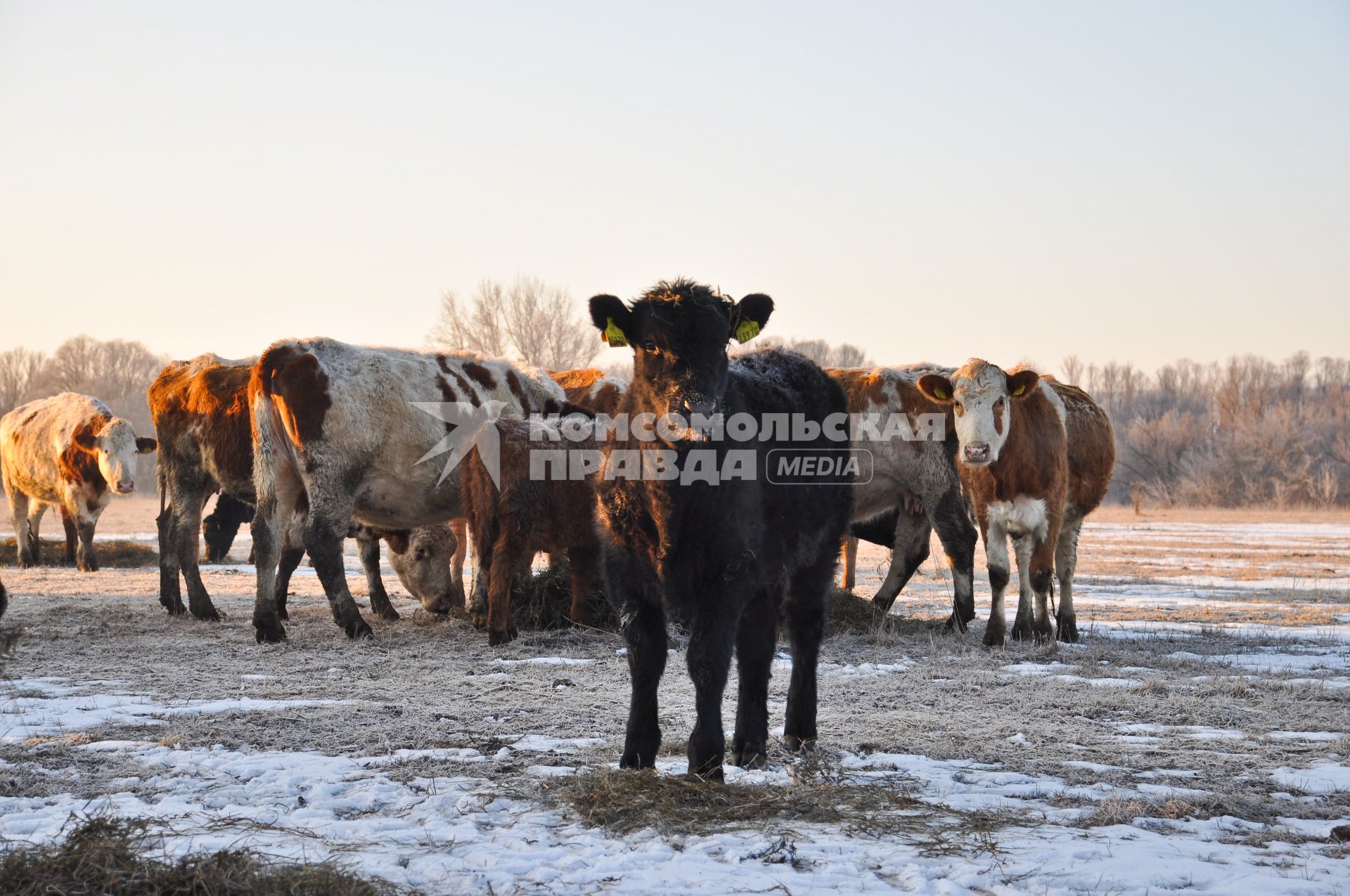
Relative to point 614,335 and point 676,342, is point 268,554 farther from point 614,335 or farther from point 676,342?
point 676,342

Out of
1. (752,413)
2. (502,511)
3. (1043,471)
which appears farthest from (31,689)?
(1043,471)

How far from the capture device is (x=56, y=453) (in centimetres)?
1805

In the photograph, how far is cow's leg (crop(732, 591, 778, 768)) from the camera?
17.0 feet

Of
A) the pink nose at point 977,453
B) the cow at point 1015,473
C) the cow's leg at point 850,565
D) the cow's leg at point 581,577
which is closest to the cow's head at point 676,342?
the pink nose at point 977,453

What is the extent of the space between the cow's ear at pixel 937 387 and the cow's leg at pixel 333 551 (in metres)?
5.10

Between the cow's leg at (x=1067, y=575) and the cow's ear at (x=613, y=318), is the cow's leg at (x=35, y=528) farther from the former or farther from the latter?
the cow's ear at (x=613, y=318)

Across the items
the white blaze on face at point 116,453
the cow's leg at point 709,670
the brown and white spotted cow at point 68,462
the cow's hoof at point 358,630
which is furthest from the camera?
the brown and white spotted cow at point 68,462

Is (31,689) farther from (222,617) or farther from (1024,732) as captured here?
(1024,732)

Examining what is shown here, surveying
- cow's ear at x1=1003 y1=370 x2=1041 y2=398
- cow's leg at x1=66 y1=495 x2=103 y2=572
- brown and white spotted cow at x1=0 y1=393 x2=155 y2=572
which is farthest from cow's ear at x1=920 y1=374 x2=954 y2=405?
cow's leg at x1=66 y1=495 x2=103 y2=572

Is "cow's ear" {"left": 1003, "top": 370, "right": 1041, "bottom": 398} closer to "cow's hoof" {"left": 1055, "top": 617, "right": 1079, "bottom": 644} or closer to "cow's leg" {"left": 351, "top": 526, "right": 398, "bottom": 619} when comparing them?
"cow's hoof" {"left": 1055, "top": 617, "right": 1079, "bottom": 644}

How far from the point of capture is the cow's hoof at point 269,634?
30.4 ft

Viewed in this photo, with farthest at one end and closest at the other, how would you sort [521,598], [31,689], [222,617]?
[222,617], [521,598], [31,689]

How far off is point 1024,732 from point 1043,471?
13.2ft

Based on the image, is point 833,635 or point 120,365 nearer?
point 833,635
